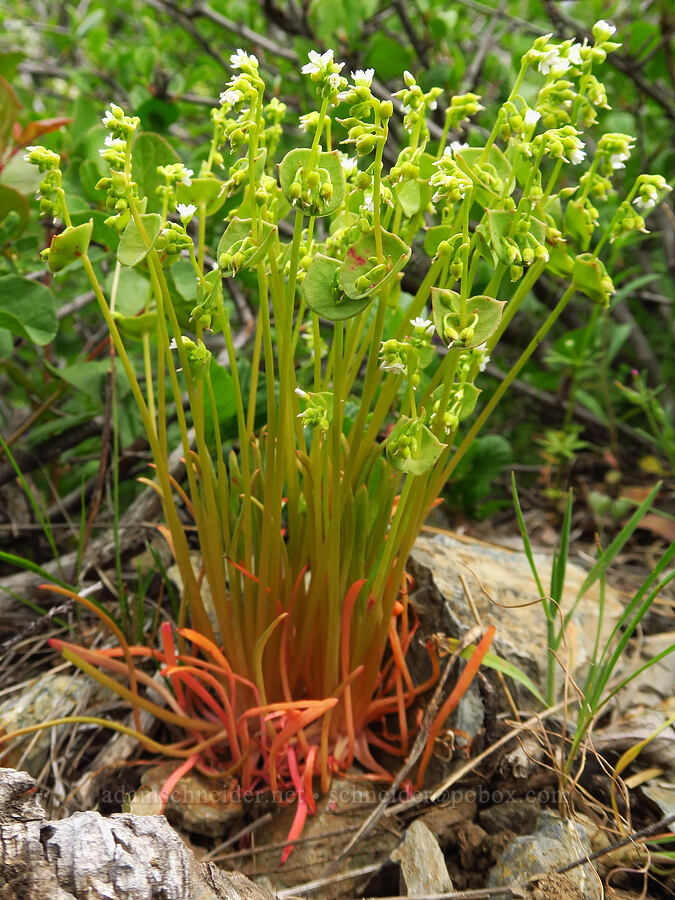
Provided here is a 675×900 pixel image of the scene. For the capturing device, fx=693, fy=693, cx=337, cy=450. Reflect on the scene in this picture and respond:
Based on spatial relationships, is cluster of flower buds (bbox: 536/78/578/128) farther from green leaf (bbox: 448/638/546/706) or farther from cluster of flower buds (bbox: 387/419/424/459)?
green leaf (bbox: 448/638/546/706)

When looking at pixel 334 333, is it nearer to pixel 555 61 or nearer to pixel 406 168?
pixel 406 168

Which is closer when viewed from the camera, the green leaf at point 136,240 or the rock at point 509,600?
the green leaf at point 136,240

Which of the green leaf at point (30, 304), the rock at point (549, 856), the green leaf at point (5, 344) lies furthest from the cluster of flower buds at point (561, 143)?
the green leaf at point (5, 344)

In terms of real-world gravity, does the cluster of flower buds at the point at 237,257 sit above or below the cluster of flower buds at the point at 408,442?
above

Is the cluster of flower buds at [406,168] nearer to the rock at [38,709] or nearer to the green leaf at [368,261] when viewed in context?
the green leaf at [368,261]

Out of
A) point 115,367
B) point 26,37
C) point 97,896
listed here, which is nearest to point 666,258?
point 115,367

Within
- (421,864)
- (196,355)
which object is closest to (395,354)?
(196,355)

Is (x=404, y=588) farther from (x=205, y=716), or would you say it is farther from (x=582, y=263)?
(x=582, y=263)
